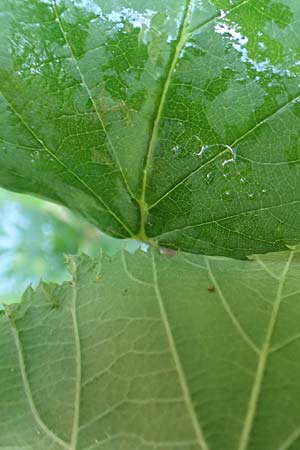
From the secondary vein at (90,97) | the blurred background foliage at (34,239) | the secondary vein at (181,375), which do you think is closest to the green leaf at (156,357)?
the secondary vein at (181,375)

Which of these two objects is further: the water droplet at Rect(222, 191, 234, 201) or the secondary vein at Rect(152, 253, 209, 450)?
the water droplet at Rect(222, 191, 234, 201)

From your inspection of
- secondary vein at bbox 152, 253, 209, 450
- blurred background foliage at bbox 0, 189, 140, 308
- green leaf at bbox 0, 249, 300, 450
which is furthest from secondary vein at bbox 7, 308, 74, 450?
blurred background foliage at bbox 0, 189, 140, 308

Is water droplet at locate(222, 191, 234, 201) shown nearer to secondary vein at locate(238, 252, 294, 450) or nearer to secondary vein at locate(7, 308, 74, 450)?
secondary vein at locate(238, 252, 294, 450)

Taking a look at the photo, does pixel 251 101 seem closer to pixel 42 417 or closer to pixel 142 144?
pixel 142 144

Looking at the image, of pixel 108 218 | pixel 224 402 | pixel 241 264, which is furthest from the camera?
pixel 108 218

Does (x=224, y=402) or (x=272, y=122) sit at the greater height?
(x=272, y=122)

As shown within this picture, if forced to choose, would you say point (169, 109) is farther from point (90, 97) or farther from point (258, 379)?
point (258, 379)

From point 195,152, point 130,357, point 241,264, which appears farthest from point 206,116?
point 130,357
